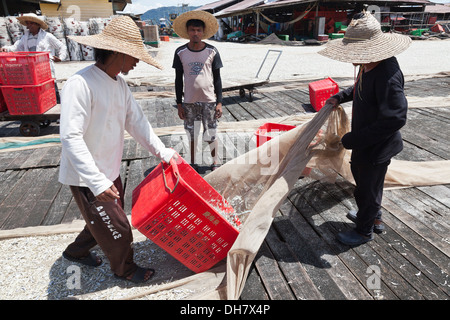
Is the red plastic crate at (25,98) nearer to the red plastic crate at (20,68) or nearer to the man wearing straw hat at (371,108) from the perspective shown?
the red plastic crate at (20,68)

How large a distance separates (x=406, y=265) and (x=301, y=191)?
4.22ft

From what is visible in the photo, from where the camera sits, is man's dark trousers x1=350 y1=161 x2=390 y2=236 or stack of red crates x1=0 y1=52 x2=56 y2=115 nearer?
man's dark trousers x1=350 y1=161 x2=390 y2=236

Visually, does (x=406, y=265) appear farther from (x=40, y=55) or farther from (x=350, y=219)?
(x=40, y=55)

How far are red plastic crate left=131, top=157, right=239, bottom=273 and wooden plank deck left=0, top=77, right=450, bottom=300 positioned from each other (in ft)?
1.26

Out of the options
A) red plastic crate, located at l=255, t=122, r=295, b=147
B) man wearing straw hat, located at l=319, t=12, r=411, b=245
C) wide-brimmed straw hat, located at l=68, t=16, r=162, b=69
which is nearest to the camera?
wide-brimmed straw hat, located at l=68, t=16, r=162, b=69

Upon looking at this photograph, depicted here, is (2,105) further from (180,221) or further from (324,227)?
(324,227)

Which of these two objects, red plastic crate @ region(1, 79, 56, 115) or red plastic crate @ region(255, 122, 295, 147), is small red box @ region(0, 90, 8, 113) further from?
red plastic crate @ region(255, 122, 295, 147)

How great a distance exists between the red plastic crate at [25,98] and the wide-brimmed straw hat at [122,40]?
3.82 metres

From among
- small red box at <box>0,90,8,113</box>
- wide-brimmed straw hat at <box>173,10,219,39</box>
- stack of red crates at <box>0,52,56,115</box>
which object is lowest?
small red box at <box>0,90,8,113</box>

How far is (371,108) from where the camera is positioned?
2.29 meters

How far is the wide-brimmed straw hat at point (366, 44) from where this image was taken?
2.15 m

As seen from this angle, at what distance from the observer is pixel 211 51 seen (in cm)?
384

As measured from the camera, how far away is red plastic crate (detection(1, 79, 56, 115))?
5.16 m

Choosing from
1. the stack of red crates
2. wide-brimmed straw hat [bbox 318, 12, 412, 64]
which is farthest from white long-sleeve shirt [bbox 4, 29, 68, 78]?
wide-brimmed straw hat [bbox 318, 12, 412, 64]
